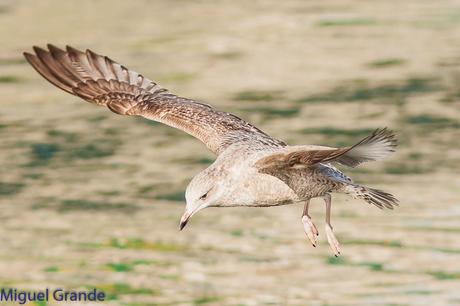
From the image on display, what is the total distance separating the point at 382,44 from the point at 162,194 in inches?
561

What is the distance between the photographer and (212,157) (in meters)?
31.8

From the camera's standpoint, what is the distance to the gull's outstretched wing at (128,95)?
1459 centimetres

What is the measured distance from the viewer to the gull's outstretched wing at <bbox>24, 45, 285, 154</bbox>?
14594 mm

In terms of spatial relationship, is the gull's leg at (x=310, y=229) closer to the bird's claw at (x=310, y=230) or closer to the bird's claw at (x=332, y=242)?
the bird's claw at (x=310, y=230)

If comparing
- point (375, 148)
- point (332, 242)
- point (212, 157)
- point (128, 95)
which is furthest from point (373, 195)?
point (212, 157)

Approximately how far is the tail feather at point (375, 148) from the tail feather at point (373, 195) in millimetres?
472

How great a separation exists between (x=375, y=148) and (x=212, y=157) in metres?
20.0

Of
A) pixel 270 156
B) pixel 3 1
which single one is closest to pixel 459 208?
pixel 270 156

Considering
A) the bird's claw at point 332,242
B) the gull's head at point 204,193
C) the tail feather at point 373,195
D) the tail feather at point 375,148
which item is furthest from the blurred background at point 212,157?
the tail feather at point 375,148

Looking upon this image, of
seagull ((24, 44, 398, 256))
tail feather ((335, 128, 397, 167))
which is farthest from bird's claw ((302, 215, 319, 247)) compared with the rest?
tail feather ((335, 128, 397, 167))

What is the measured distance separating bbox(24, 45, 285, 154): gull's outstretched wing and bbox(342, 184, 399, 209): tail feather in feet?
5.38

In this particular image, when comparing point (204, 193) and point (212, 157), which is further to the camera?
point (212, 157)

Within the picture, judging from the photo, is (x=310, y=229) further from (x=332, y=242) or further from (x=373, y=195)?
(x=373, y=195)

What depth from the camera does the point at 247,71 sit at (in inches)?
1566
